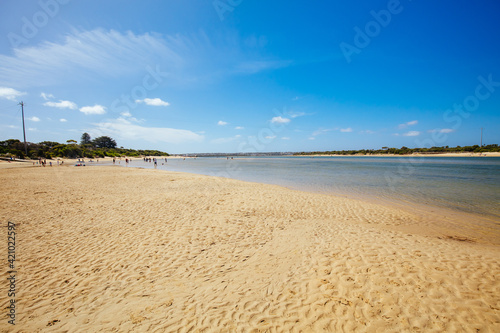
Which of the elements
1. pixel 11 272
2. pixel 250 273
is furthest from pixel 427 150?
pixel 11 272

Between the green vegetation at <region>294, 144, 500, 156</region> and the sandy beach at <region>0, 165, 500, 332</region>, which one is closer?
the sandy beach at <region>0, 165, 500, 332</region>

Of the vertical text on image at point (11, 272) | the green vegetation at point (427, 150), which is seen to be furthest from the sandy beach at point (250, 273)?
the green vegetation at point (427, 150)

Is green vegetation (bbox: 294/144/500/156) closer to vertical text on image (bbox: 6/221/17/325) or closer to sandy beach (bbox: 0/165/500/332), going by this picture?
sandy beach (bbox: 0/165/500/332)

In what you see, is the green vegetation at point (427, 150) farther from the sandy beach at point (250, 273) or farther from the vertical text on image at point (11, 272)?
the vertical text on image at point (11, 272)

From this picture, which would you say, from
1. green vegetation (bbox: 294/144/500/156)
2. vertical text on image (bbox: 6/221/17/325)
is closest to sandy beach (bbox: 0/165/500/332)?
vertical text on image (bbox: 6/221/17/325)

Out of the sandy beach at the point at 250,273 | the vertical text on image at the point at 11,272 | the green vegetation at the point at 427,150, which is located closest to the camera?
the sandy beach at the point at 250,273

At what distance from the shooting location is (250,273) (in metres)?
4.63

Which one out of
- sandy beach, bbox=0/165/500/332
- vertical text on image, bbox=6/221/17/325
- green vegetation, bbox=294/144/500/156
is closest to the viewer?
sandy beach, bbox=0/165/500/332

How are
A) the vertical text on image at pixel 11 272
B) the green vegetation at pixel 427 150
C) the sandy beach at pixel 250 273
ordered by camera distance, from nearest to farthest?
the sandy beach at pixel 250 273, the vertical text on image at pixel 11 272, the green vegetation at pixel 427 150

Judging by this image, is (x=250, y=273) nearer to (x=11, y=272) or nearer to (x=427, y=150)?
(x=11, y=272)

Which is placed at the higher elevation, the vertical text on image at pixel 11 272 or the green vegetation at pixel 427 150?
the green vegetation at pixel 427 150

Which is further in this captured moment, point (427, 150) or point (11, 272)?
point (427, 150)

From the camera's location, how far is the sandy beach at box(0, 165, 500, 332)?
10.8 feet

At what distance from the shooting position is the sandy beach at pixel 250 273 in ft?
10.8
